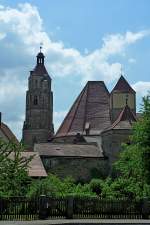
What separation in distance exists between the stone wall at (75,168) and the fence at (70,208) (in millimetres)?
46715

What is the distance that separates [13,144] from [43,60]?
83.3 m

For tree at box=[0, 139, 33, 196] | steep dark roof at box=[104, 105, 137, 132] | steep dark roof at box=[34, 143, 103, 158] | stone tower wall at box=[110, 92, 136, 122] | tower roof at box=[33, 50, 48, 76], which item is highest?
tower roof at box=[33, 50, 48, 76]

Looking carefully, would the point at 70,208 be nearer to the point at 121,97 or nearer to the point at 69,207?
the point at 69,207

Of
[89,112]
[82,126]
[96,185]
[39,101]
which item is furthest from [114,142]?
[39,101]

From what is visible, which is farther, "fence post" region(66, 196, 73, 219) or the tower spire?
the tower spire

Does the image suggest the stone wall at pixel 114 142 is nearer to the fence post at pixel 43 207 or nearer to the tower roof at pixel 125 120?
the tower roof at pixel 125 120

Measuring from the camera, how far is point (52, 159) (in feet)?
256

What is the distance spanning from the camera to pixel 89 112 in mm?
96625

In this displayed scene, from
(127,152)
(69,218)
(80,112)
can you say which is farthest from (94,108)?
(69,218)

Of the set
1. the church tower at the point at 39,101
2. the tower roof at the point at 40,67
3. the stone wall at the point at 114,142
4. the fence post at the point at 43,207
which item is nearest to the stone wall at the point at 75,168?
the stone wall at the point at 114,142

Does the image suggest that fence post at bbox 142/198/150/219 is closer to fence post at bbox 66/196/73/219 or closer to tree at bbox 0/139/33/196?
fence post at bbox 66/196/73/219

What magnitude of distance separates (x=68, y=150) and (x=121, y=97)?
1839 centimetres

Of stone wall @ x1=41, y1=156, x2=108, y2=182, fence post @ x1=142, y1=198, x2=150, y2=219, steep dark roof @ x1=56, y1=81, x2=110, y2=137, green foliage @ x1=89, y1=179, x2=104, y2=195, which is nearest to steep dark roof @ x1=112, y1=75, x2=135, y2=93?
steep dark roof @ x1=56, y1=81, x2=110, y2=137

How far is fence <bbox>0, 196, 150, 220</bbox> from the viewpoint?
28.4m
